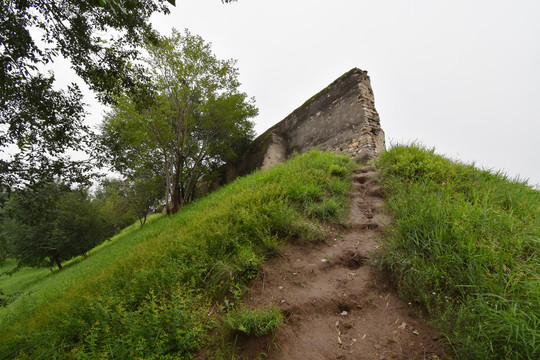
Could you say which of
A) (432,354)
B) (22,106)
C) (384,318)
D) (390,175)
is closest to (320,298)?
(384,318)

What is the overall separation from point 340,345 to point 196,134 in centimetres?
1339

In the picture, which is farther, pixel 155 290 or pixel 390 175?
pixel 390 175

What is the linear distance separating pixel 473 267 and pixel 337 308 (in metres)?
1.34

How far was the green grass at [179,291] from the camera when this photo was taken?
5.94 feet

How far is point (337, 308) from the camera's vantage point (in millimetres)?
2189

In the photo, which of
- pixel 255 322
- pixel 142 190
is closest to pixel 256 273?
pixel 255 322

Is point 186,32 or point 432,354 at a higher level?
point 186,32

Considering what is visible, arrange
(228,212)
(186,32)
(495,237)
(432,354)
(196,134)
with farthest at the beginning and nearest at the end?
(196,134) < (186,32) < (228,212) < (495,237) < (432,354)

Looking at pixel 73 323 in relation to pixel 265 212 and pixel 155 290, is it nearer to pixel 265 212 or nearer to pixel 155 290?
pixel 155 290

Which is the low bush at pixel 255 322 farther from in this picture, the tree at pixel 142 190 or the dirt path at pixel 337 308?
the tree at pixel 142 190

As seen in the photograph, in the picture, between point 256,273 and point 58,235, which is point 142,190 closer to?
point 58,235

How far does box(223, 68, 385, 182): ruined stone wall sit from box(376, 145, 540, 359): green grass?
15.9 feet

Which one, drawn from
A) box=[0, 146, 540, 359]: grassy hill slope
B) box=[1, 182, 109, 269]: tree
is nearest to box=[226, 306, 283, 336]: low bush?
box=[0, 146, 540, 359]: grassy hill slope

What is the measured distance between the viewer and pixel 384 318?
79.3 inches
